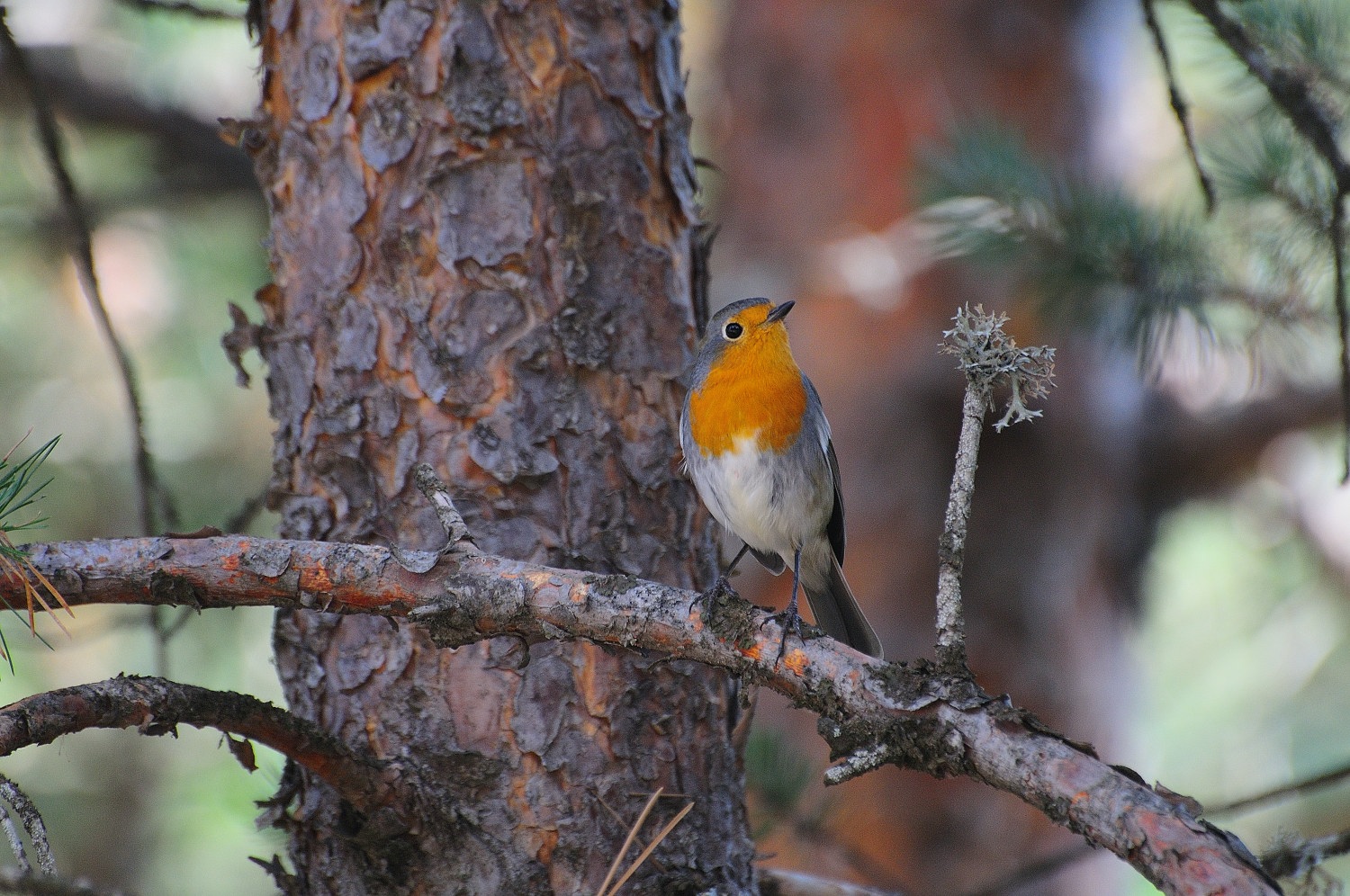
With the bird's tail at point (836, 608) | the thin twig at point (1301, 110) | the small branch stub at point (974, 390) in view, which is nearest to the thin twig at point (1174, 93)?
the thin twig at point (1301, 110)

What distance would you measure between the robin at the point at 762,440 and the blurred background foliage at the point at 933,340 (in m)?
0.71

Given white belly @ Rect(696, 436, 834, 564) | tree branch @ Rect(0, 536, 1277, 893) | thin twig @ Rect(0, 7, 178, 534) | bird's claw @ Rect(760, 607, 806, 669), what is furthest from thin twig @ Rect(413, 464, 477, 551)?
thin twig @ Rect(0, 7, 178, 534)

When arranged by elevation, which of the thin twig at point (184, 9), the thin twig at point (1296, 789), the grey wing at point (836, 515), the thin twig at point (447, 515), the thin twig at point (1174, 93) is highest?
the thin twig at point (184, 9)

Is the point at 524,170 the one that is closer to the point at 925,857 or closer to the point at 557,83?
the point at 557,83

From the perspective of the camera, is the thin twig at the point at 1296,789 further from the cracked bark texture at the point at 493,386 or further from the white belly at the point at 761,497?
the white belly at the point at 761,497

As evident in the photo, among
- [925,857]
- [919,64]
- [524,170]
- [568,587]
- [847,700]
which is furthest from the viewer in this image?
[919,64]

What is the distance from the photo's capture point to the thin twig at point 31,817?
1521 millimetres

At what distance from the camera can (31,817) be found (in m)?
1.53

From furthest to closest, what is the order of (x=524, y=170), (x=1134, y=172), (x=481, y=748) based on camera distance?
(x=1134, y=172)
(x=524, y=170)
(x=481, y=748)

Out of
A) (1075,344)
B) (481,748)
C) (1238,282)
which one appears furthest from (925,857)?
(481,748)

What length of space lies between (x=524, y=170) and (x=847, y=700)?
147 centimetres

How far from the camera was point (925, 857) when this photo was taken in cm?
540

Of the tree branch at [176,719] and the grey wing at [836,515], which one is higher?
the grey wing at [836,515]

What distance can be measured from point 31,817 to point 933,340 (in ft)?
15.5
